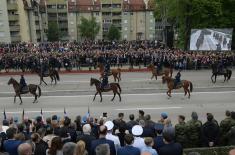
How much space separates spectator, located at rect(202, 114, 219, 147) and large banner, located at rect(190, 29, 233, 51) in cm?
2674

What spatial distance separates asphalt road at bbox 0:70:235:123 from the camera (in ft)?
71.2

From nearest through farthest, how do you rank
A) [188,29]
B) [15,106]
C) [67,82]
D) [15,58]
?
1. [15,106]
2. [67,82]
3. [15,58]
4. [188,29]

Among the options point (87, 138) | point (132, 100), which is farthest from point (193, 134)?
point (132, 100)

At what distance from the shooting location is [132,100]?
80.2 ft

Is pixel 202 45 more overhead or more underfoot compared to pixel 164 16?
more underfoot

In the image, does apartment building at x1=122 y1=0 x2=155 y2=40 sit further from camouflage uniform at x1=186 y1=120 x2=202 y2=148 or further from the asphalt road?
camouflage uniform at x1=186 y1=120 x2=202 y2=148

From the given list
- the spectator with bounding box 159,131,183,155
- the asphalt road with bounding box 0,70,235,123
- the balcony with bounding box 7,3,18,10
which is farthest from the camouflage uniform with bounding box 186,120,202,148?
the balcony with bounding box 7,3,18,10

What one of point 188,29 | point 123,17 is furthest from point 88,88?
point 123,17

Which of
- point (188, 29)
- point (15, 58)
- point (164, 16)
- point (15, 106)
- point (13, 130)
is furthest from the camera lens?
point (164, 16)

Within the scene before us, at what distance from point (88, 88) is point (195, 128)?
17.1 metres

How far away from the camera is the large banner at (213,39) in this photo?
3712cm

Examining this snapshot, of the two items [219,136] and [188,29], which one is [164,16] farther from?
[219,136]

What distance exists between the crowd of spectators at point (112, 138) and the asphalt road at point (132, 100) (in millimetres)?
7525

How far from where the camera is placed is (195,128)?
39.0ft
